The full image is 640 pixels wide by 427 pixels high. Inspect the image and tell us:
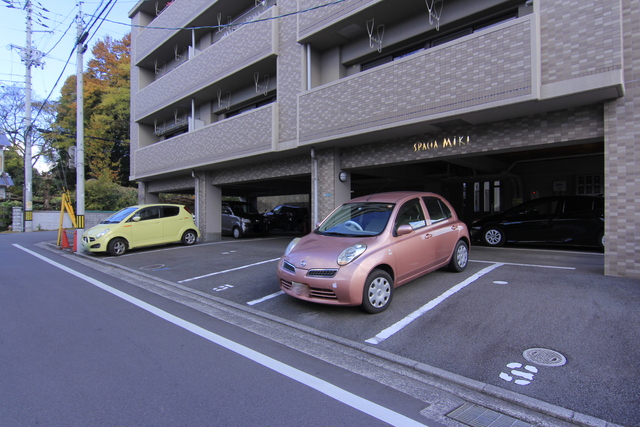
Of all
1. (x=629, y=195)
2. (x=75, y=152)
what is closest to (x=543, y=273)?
(x=629, y=195)

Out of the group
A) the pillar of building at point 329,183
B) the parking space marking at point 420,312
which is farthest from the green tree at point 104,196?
the parking space marking at point 420,312

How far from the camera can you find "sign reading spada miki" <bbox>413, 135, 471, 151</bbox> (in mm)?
7572

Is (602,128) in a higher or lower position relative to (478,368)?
higher

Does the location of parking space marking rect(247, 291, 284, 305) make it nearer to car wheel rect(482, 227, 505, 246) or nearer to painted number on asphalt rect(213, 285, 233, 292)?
painted number on asphalt rect(213, 285, 233, 292)

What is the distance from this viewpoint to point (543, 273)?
6434 mm

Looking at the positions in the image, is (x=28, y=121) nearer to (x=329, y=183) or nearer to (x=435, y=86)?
(x=329, y=183)

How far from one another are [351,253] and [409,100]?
4317mm

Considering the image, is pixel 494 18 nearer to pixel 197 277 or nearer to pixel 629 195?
pixel 629 195

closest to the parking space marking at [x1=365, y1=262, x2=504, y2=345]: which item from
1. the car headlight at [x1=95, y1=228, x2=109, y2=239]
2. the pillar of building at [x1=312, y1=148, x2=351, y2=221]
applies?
the pillar of building at [x1=312, y1=148, x2=351, y2=221]

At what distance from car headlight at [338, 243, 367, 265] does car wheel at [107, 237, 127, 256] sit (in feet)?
30.8

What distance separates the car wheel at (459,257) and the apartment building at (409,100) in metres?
2.12

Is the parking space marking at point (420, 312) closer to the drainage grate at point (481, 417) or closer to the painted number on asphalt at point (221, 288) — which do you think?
the drainage grate at point (481, 417)

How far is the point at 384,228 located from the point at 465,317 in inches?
63.5

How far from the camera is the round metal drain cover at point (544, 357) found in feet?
11.4
